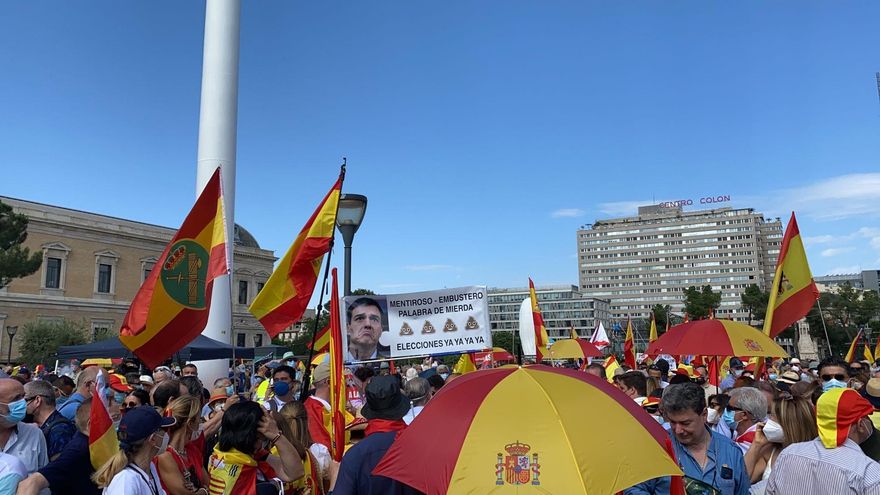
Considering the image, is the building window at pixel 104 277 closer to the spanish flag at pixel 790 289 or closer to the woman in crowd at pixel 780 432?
the spanish flag at pixel 790 289

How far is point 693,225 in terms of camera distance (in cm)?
15300

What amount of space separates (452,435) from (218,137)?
14.7 meters

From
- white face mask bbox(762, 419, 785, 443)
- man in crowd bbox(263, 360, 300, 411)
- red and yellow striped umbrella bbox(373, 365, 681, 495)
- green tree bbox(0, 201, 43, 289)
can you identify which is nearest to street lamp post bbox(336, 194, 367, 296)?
man in crowd bbox(263, 360, 300, 411)

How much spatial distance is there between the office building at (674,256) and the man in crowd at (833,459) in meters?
148

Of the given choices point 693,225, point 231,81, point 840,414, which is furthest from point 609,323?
point 840,414

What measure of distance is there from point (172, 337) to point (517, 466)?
470cm

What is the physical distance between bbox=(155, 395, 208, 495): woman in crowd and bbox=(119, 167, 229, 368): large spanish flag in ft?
5.11

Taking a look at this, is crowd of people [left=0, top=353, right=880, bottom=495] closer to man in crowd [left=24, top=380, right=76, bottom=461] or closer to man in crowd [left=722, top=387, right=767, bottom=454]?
man in crowd [left=24, top=380, right=76, bottom=461]

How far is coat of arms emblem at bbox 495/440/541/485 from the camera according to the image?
8.19 feet

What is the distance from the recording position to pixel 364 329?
6.62 metres

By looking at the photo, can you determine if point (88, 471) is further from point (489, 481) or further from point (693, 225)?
point (693, 225)

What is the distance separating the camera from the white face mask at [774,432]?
4.01 meters

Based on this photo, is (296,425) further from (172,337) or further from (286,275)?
(286,275)

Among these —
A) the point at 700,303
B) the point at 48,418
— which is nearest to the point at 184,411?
the point at 48,418
